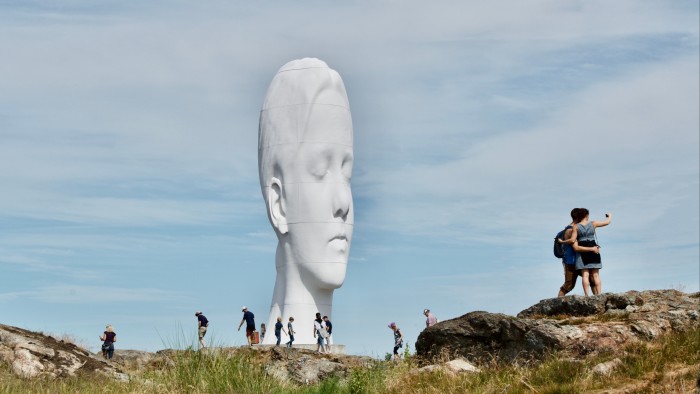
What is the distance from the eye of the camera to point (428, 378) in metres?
12.2

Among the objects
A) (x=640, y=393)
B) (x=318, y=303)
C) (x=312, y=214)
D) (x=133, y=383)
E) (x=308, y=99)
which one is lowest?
(x=640, y=393)

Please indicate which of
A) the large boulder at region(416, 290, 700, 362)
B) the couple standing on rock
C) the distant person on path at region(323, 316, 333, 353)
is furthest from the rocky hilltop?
the distant person on path at region(323, 316, 333, 353)

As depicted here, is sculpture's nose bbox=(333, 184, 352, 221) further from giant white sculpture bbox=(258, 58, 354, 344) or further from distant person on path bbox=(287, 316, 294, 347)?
distant person on path bbox=(287, 316, 294, 347)

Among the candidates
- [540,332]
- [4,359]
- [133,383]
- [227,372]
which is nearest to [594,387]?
[540,332]

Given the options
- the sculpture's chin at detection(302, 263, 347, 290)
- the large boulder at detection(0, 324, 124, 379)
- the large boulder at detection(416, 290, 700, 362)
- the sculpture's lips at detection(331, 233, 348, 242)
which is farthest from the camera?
the sculpture's lips at detection(331, 233, 348, 242)

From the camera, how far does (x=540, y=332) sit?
40.9ft

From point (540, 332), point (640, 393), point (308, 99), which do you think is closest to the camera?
point (640, 393)

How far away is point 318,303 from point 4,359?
13.8 metres

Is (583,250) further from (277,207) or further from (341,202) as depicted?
(277,207)

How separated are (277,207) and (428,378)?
14957 mm

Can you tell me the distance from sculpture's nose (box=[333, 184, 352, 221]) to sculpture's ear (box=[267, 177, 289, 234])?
1277mm

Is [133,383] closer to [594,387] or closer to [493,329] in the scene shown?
[493,329]

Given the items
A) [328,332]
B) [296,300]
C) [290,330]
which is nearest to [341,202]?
[296,300]

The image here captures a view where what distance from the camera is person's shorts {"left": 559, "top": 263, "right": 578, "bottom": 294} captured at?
14461 millimetres
